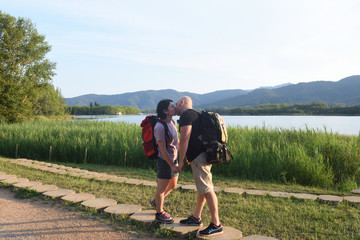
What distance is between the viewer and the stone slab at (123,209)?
332 cm

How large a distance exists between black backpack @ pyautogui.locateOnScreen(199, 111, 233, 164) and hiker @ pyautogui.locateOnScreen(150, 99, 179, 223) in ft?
1.33

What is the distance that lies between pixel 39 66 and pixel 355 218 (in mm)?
30890

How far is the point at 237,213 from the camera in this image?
136 inches

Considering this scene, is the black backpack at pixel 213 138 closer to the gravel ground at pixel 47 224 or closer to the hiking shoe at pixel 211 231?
the hiking shoe at pixel 211 231

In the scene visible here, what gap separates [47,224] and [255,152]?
5311 mm

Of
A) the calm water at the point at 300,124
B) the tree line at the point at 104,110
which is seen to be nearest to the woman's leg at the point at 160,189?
the calm water at the point at 300,124

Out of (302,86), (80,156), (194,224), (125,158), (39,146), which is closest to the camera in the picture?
(194,224)

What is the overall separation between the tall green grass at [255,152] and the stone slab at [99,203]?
11.5 ft

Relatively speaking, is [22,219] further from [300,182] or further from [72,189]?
[300,182]

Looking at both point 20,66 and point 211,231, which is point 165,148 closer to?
point 211,231

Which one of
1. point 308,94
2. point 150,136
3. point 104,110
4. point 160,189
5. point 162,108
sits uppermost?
point 308,94

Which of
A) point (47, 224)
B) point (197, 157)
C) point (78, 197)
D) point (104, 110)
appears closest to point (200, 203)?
point (197, 157)

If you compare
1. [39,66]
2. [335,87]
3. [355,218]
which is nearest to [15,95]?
[39,66]

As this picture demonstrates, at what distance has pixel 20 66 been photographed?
26.8 meters
